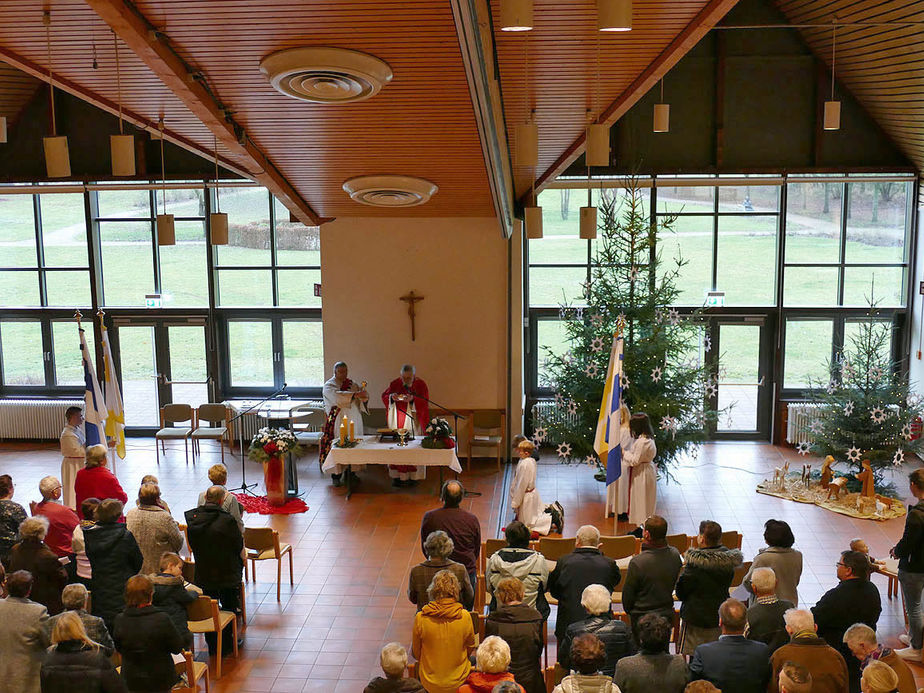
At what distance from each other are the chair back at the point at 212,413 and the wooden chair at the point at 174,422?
0.20 meters

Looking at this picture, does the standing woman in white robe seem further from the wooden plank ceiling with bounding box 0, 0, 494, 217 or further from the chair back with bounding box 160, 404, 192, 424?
the chair back with bounding box 160, 404, 192, 424

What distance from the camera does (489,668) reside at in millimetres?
4711

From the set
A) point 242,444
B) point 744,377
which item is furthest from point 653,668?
point 744,377

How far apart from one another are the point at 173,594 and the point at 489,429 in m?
7.71

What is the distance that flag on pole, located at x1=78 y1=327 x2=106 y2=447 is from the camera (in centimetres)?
1088

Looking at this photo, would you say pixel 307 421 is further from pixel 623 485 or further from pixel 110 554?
pixel 110 554

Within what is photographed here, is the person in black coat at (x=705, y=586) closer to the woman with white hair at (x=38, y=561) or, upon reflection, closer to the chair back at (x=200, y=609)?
the chair back at (x=200, y=609)

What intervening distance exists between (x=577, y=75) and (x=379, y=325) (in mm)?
6058

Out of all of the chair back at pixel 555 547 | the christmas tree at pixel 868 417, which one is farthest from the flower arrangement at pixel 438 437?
the christmas tree at pixel 868 417

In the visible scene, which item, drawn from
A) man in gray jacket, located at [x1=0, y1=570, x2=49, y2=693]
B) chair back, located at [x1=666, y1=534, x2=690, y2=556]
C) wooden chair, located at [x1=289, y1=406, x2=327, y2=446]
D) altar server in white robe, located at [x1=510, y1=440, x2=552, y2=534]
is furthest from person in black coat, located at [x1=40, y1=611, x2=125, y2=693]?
wooden chair, located at [x1=289, y1=406, x2=327, y2=446]

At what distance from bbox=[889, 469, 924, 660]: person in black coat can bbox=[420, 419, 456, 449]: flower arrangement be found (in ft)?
17.7

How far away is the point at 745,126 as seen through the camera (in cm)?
1375

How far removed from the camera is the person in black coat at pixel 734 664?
4996mm

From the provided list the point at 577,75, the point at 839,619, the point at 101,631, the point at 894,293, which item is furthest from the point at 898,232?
the point at 101,631
